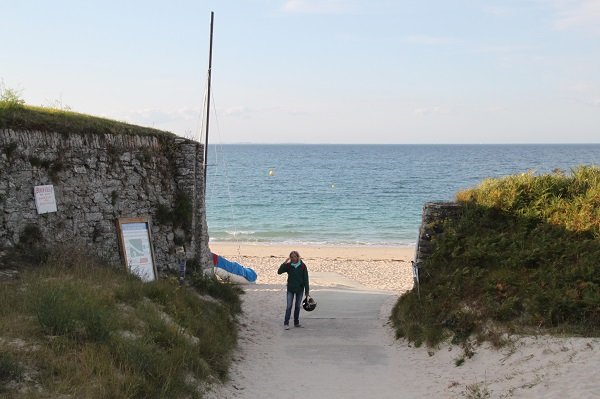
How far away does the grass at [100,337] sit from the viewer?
259 inches

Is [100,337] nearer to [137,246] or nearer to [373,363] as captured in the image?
[373,363]

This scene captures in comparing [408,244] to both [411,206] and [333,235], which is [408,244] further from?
[411,206]

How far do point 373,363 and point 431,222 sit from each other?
179 inches

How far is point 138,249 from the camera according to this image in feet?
41.3

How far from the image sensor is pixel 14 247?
1052 centimetres

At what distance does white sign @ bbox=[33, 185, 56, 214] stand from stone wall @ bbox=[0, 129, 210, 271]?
11 cm

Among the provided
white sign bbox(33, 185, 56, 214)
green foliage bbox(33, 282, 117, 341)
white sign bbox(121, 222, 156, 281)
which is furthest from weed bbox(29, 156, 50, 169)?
green foliage bbox(33, 282, 117, 341)

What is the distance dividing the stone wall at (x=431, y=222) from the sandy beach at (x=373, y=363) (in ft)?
5.62

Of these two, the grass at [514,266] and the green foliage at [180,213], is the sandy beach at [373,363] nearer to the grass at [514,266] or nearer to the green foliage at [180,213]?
the grass at [514,266]

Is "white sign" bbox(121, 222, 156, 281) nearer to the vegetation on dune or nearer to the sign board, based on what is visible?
the sign board

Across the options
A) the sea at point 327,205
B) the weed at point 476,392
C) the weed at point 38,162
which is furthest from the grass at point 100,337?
the sea at point 327,205

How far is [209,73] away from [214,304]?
829 cm

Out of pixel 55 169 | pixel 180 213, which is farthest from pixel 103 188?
pixel 180 213

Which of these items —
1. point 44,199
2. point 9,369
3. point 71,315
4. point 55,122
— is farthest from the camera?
point 55,122
